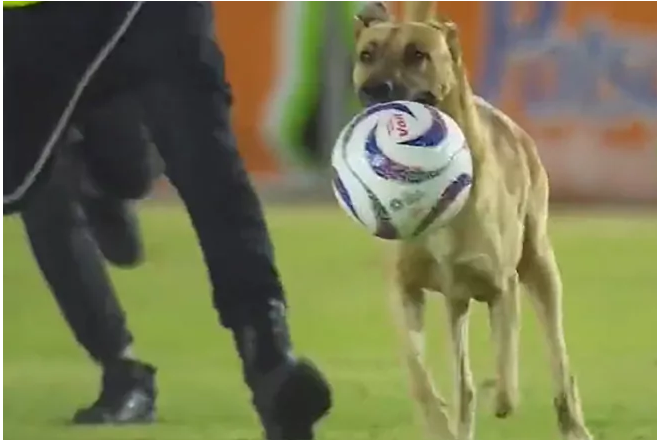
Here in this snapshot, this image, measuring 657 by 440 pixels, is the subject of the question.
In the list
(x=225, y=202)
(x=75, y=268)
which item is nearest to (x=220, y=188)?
(x=225, y=202)

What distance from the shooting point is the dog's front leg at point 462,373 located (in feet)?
5.62

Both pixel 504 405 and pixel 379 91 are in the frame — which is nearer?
pixel 379 91

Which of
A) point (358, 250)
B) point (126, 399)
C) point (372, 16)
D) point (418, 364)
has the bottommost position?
point (126, 399)

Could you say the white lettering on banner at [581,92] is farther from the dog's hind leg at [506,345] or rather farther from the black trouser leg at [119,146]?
the black trouser leg at [119,146]

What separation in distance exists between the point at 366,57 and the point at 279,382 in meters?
0.53

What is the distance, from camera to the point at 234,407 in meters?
1.82

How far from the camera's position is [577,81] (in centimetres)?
180

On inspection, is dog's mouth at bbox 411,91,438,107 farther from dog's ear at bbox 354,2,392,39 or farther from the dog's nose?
dog's ear at bbox 354,2,392,39

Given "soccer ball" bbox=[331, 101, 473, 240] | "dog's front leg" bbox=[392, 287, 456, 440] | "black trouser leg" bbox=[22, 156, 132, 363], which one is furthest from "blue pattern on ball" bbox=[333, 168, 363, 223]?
"black trouser leg" bbox=[22, 156, 132, 363]

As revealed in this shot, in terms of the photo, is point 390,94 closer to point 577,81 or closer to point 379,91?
point 379,91

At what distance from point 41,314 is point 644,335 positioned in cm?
92

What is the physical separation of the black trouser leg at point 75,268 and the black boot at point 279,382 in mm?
205

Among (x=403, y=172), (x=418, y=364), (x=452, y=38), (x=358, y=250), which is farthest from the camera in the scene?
(x=358, y=250)

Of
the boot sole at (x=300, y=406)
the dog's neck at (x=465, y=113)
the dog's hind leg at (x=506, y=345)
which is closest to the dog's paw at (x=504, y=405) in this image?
the dog's hind leg at (x=506, y=345)
